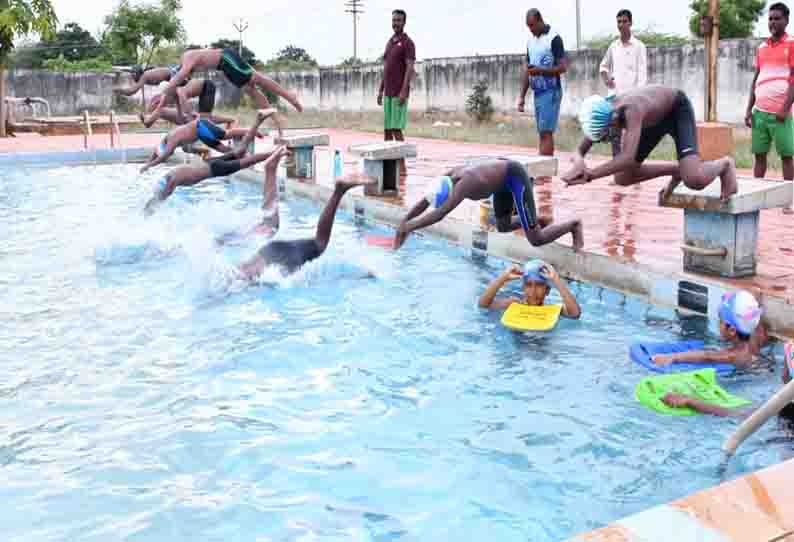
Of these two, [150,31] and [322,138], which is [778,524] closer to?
[322,138]

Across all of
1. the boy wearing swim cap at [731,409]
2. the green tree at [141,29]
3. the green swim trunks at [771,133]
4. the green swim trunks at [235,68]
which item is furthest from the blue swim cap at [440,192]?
the green tree at [141,29]

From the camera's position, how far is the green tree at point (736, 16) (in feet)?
127

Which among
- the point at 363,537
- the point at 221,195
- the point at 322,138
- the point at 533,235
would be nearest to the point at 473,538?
the point at 363,537

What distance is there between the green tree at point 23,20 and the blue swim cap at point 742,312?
65.7ft

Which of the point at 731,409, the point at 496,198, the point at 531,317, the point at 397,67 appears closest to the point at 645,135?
the point at 496,198

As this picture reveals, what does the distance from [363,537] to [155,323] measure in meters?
3.77

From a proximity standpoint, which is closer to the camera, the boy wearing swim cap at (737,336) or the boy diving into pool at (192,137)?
the boy wearing swim cap at (737,336)

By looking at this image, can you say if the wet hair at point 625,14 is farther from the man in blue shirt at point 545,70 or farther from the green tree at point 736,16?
the green tree at point 736,16

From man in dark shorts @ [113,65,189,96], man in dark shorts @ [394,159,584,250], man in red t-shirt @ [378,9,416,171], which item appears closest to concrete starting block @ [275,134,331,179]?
man in red t-shirt @ [378,9,416,171]

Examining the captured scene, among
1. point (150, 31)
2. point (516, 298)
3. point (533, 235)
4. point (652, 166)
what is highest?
point (150, 31)

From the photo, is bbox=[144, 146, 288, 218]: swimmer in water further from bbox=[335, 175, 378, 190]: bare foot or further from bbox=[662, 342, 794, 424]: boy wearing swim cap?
bbox=[662, 342, 794, 424]: boy wearing swim cap

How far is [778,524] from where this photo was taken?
2.66m

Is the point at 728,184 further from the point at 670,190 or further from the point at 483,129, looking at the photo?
the point at 483,129

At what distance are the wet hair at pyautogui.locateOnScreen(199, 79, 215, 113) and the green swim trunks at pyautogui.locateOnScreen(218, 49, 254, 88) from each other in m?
1.21
